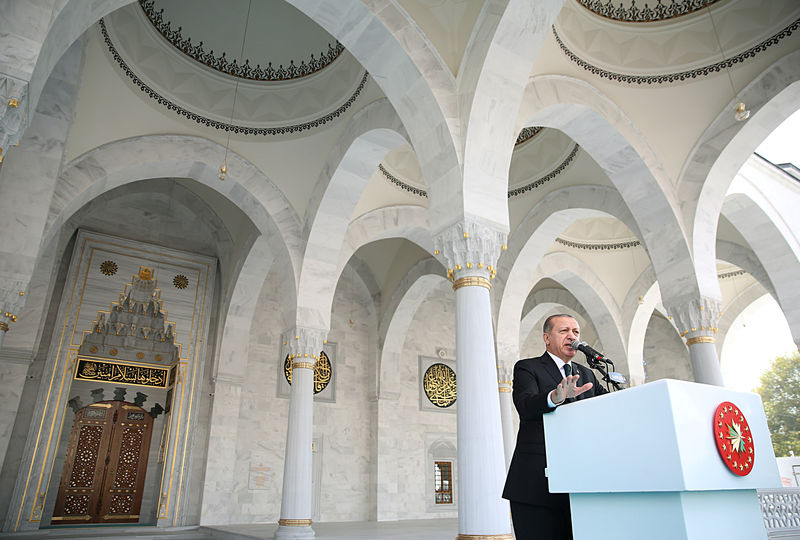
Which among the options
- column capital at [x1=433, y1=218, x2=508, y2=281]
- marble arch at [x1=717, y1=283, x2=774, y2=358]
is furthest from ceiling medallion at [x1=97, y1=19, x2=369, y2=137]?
marble arch at [x1=717, y1=283, x2=774, y2=358]

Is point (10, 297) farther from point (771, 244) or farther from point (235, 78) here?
point (771, 244)

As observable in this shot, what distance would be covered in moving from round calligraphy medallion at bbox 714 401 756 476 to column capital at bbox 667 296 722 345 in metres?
4.96

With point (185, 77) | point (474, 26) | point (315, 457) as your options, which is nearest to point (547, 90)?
point (474, 26)

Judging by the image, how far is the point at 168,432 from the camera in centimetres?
888

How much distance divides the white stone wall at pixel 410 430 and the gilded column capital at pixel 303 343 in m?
4.24

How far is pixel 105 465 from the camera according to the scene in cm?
990

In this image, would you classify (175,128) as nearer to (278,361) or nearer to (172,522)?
(278,361)

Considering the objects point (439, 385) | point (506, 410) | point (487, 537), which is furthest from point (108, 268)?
point (487, 537)

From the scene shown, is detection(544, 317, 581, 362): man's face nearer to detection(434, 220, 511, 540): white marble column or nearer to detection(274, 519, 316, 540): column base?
detection(434, 220, 511, 540): white marble column

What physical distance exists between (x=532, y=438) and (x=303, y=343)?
207 inches

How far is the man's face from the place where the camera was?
1928mm

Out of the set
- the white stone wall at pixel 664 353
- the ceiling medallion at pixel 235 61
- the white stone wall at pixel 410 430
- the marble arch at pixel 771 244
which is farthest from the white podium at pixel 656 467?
the white stone wall at pixel 664 353

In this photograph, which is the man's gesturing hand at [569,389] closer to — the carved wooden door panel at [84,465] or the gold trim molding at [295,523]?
the gold trim molding at [295,523]

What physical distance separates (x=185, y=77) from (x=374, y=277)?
18.9 feet
